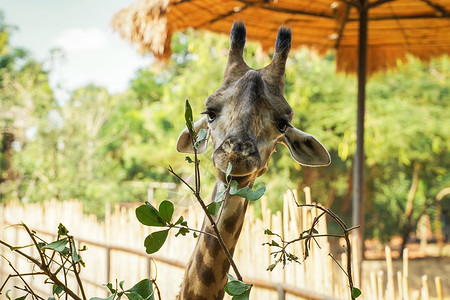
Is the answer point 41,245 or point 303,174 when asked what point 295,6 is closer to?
point 41,245

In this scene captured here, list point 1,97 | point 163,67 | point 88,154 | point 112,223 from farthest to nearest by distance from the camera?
point 1,97, point 88,154, point 112,223, point 163,67

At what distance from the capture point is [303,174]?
27.7 feet

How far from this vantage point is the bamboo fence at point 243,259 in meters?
2.34

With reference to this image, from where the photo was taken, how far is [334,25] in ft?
14.2

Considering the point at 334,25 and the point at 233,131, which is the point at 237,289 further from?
the point at 334,25

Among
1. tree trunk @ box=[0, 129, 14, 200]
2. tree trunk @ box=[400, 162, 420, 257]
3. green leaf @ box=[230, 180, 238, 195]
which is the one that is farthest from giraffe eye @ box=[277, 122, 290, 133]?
tree trunk @ box=[0, 129, 14, 200]

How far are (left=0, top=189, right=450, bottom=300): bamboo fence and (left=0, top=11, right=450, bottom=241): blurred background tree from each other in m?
1.34

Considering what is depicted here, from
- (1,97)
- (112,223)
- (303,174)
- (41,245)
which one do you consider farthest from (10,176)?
(41,245)

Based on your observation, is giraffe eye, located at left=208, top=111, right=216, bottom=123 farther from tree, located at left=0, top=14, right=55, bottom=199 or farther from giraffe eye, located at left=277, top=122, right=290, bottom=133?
tree, located at left=0, top=14, right=55, bottom=199

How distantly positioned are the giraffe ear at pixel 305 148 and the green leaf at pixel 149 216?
1.16 m

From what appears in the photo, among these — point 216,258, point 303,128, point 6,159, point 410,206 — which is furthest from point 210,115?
point 6,159

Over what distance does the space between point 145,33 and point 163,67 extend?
0.34 meters

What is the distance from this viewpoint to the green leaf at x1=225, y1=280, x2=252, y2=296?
0.88m

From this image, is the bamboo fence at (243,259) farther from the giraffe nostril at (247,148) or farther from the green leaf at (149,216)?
the giraffe nostril at (247,148)
